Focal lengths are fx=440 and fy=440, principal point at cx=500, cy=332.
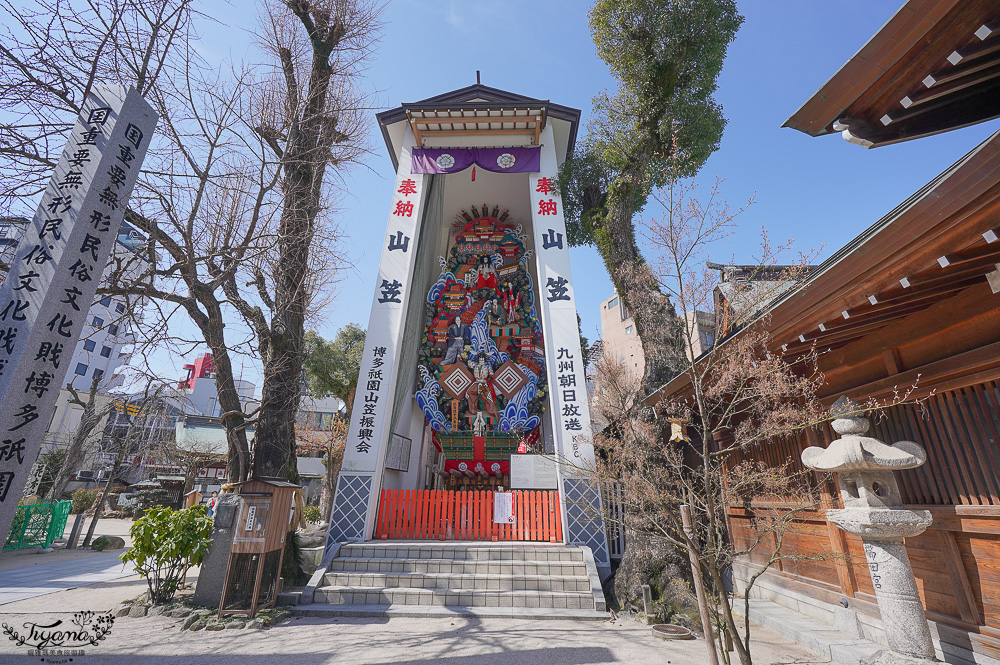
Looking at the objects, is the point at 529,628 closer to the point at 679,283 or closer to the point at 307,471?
the point at 679,283

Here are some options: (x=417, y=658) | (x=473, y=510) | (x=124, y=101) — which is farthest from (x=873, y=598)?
(x=124, y=101)

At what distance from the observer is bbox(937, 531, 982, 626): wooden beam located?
328cm

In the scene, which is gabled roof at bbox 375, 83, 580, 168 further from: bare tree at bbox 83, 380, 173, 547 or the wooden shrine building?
the wooden shrine building

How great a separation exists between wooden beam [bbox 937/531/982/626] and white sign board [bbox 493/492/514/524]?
18.7ft

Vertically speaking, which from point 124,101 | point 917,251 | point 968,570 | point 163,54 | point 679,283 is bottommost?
point 968,570

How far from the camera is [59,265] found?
3.37 metres

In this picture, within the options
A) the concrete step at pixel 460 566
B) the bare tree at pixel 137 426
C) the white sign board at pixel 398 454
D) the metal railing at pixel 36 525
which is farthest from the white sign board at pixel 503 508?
the metal railing at pixel 36 525

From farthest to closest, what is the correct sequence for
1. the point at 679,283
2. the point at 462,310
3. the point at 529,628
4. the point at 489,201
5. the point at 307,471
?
the point at 307,471, the point at 489,201, the point at 462,310, the point at 529,628, the point at 679,283

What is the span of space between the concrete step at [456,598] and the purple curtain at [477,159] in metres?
9.11

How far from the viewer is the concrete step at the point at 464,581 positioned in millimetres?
6332

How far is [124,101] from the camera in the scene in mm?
3928

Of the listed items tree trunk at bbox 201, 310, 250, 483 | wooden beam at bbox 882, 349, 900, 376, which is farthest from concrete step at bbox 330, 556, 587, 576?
wooden beam at bbox 882, 349, 900, 376

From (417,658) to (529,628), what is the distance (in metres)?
1.61

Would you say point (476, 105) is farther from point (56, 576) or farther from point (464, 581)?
point (56, 576)
